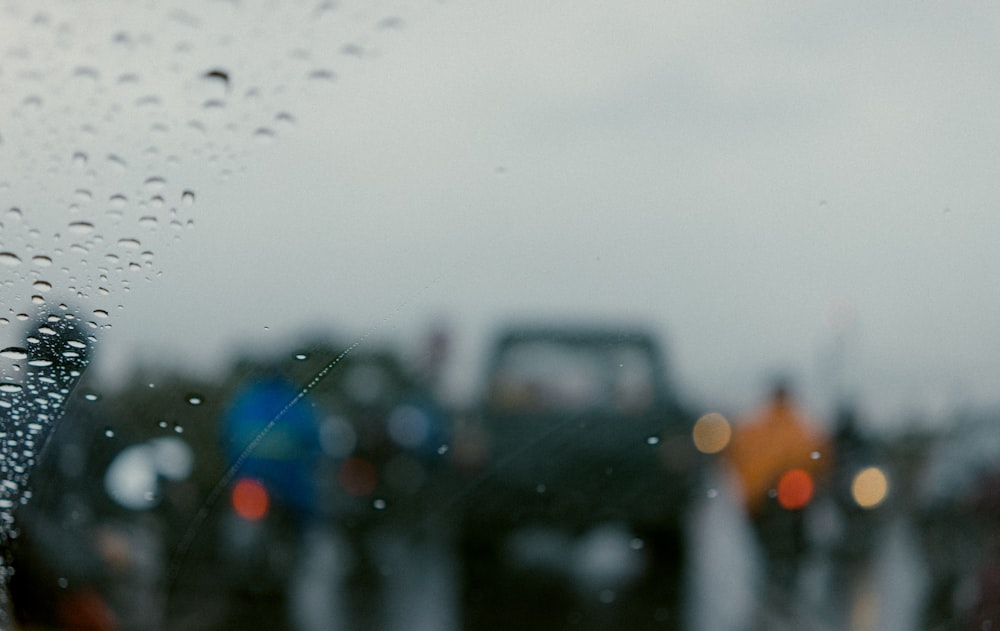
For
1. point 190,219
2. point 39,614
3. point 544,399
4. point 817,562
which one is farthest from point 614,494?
point 190,219

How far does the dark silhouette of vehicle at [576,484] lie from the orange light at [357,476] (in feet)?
1.74

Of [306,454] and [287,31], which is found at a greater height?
[287,31]

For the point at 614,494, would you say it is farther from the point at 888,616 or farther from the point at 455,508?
the point at 888,616

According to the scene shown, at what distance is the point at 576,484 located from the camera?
5.34m

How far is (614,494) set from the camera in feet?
20.3

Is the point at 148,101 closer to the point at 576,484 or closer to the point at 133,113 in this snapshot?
the point at 133,113

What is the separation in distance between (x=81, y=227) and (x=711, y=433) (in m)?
3.84

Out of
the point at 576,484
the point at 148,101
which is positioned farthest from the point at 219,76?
the point at 576,484

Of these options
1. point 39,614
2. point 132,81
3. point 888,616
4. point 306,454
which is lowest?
point 888,616

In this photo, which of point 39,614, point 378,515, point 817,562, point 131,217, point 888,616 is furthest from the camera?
point 378,515

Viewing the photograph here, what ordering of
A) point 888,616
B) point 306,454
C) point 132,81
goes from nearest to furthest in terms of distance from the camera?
point 132,81
point 306,454
point 888,616

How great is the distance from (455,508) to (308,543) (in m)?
0.80

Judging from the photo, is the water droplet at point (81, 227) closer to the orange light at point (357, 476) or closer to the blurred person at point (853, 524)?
the blurred person at point (853, 524)

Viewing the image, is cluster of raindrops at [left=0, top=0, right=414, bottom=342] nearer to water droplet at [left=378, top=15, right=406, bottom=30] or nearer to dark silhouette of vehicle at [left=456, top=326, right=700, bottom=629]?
water droplet at [left=378, top=15, right=406, bottom=30]
